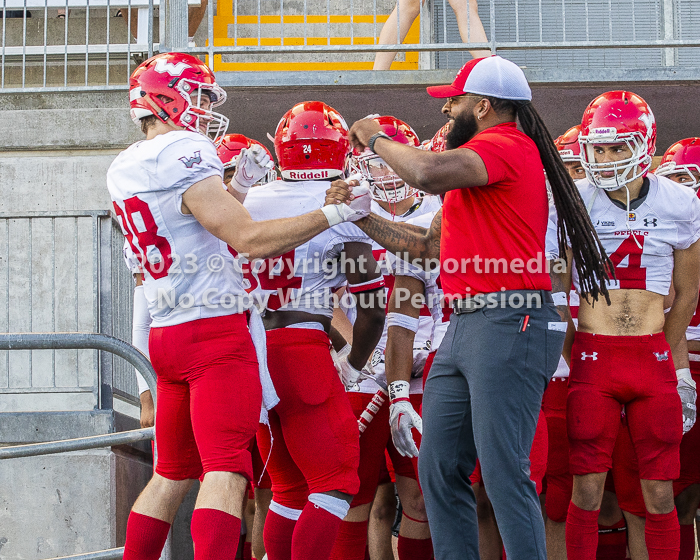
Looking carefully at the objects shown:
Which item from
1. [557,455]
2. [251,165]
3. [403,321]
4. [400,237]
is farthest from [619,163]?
[251,165]

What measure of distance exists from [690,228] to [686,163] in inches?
48.7

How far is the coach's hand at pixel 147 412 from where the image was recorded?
385 centimetres

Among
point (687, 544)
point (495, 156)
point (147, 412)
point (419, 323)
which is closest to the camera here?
point (495, 156)

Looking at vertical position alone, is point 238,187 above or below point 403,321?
above

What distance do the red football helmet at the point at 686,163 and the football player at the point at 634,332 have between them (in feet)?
3.37

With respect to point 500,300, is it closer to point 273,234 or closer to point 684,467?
point 273,234

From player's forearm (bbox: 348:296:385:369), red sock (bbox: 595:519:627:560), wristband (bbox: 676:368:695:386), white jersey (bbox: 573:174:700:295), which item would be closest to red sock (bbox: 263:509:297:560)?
player's forearm (bbox: 348:296:385:369)

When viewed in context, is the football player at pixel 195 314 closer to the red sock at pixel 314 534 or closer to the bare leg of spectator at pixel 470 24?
the red sock at pixel 314 534

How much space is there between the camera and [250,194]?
3971 mm

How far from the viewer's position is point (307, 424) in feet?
11.9

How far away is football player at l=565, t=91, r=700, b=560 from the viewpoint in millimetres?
4219

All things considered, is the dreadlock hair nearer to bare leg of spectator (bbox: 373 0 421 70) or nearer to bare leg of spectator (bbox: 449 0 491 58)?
bare leg of spectator (bbox: 449 0 491 58)

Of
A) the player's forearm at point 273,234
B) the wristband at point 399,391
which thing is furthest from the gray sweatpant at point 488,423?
the wristband at point 399,391

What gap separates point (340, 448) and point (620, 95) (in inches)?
102
